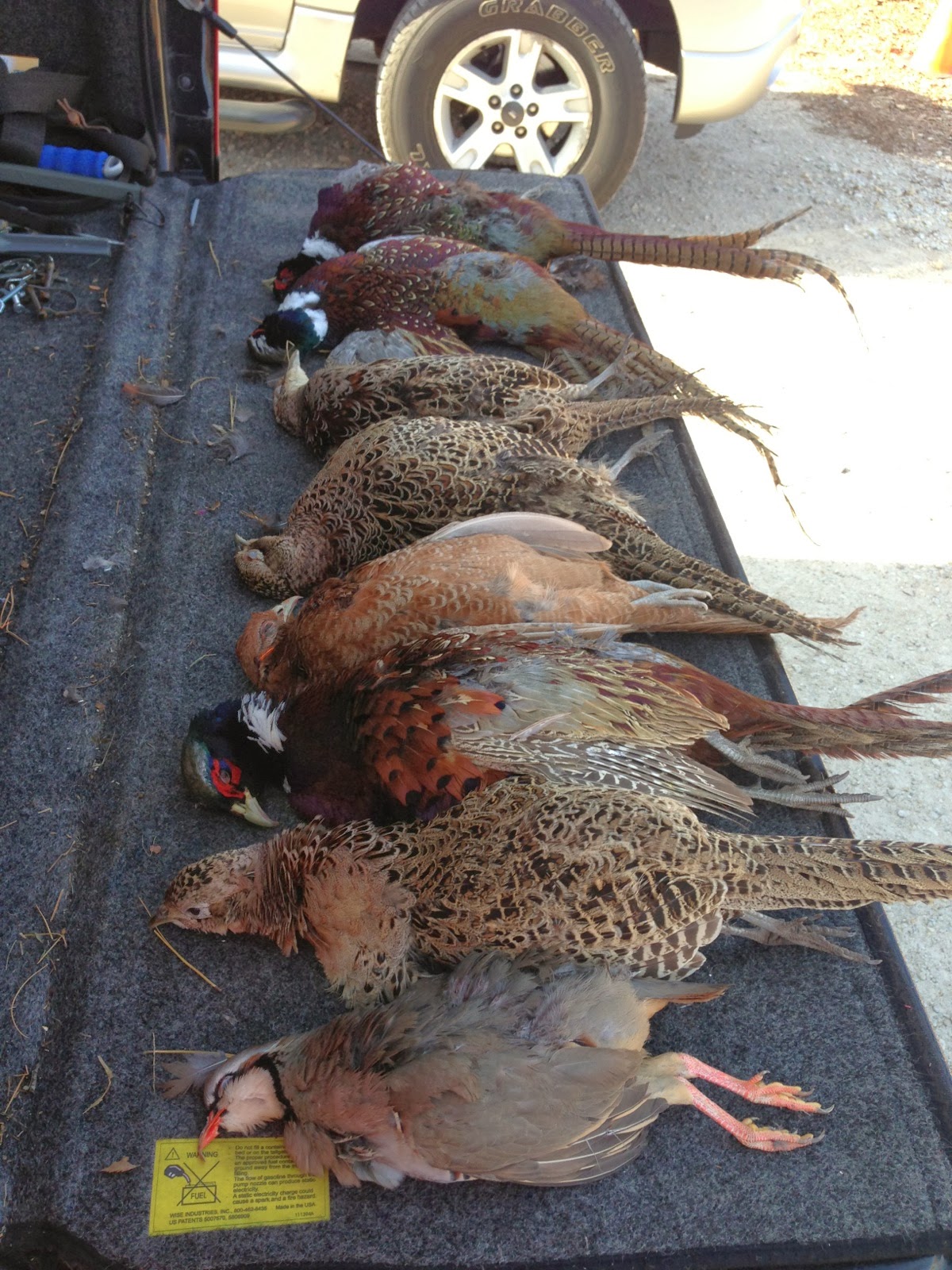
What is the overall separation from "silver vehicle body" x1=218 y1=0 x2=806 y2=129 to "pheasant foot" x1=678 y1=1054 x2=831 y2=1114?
16.0 ft

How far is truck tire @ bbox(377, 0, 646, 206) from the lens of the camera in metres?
4.57

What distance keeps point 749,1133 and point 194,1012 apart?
3.72 feet

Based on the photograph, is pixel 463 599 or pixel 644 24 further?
pixel 644 24

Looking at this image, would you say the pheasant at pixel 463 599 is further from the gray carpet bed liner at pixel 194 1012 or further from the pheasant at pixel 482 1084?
the pheasant at pixel 482 1084

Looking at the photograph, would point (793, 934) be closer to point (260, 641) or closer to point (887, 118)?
point (260, 641)

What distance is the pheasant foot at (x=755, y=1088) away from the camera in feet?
6.09

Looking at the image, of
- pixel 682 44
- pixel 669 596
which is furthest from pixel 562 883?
pixel 682 44

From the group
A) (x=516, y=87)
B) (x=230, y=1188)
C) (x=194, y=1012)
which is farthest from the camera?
(x=516, y=87)

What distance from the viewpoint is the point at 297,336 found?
11.3 ft

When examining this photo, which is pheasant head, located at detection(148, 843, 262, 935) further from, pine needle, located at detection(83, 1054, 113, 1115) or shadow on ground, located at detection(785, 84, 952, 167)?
shadow on ground, located at detection(785, 84, 952, 167)

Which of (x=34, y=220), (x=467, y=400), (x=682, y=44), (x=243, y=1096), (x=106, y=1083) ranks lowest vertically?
(x=106, y=1083)

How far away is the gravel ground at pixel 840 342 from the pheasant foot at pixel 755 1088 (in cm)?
99

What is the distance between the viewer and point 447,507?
2637 mm

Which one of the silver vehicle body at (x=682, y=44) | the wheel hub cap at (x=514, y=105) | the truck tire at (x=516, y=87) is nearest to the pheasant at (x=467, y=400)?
the truck tire at (x=516, y=87)
